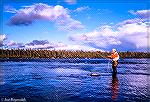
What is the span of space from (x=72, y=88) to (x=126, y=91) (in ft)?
13.4

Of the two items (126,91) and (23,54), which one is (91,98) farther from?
(23,54)

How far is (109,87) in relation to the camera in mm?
20375

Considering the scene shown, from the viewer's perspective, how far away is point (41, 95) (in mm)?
16844

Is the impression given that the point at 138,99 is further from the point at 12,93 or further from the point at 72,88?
the point at 12,93

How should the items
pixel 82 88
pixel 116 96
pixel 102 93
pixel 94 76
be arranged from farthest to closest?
pixel 94 76 → pixel 82 88 → pixel 102 93 → pixel 116 96

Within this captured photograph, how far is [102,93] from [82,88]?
2530mm

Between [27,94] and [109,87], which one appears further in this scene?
[109,87]

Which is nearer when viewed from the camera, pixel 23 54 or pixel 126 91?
pixel 126 91

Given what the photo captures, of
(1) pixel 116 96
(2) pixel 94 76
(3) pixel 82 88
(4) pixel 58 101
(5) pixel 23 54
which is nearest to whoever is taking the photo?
(4) pixel 58 101

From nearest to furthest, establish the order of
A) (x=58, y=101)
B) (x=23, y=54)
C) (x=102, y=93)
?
1. (x=58, y=101)
2. (x=102, y=93)
3. (x=23, y=54)

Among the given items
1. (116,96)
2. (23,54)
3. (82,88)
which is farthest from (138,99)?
(23,54)

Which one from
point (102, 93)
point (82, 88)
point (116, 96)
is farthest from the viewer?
point (82, 88)

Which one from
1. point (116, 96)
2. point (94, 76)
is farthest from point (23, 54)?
point (116, 96)

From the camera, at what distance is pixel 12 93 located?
57.4 feet
